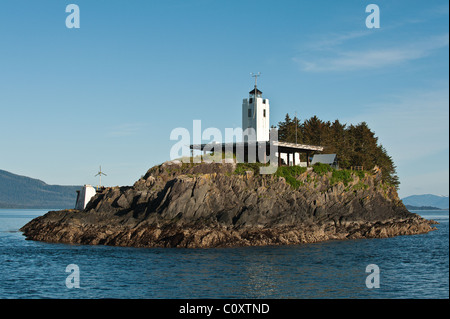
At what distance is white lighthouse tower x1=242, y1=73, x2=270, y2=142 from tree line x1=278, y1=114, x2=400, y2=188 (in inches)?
561

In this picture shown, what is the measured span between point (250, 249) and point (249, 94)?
3728 cm

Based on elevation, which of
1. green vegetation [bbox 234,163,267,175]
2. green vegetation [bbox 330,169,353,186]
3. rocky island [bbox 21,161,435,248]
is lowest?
rocky island [bbox 21,161,435,248]

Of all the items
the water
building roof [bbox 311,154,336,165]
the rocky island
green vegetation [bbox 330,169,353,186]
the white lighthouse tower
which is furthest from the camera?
building roof [bbox 311,154,336,165]

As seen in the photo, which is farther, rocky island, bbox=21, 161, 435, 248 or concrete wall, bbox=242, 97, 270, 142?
concrete wall, bbox=242, 97, 270, 142

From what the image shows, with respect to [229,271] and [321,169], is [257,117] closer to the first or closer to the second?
[321,169]

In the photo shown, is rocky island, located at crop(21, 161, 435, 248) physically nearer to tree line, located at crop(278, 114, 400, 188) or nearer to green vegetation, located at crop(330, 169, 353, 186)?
green vegetation, located at crop(330, 169, 353, 186)

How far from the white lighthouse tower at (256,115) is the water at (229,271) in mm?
28545

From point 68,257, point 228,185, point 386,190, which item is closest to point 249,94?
point 228,185

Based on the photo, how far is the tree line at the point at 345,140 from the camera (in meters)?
96.0

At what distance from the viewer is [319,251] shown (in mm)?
50594

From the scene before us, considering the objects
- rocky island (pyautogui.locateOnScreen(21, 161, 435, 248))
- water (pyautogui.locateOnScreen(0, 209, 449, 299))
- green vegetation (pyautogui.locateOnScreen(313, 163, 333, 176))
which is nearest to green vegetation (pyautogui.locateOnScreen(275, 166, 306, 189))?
rocky island (pyautogui.locateOnScreen(21, 161, 435, 248))

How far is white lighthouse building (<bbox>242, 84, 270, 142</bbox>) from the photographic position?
80.4 metres
